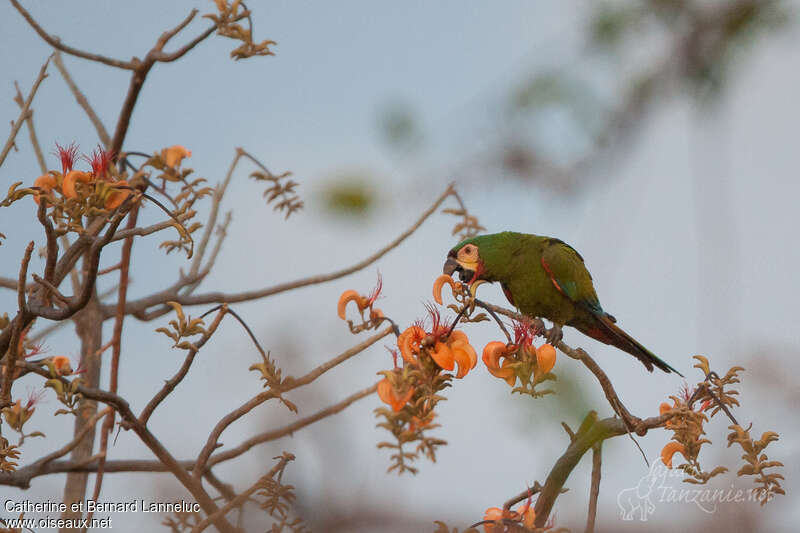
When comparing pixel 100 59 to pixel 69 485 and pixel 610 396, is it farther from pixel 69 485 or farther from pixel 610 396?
pixel 610 396

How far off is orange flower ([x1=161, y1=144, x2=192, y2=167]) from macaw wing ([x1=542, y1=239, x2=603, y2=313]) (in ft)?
7.29

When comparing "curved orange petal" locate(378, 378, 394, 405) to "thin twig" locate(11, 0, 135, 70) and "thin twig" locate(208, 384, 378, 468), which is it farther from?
"thin twig" locate(11, 0, 135, 70)

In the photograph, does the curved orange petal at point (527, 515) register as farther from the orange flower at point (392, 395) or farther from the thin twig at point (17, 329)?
the thin twig at point (17, 329)

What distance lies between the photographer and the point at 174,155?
1888mm

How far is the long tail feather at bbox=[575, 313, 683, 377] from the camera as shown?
333cm

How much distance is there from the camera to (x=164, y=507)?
7.09ft

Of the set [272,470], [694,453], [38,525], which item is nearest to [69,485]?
[38,525]

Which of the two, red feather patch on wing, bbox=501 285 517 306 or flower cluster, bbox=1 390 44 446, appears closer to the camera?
flower cluster, bbox=1 390 44 446

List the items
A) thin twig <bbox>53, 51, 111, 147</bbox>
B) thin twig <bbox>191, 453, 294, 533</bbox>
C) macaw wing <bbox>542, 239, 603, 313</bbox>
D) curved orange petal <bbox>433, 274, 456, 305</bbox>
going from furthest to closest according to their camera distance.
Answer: macaw wing <bbox>542, 239, 603, 313</bbox> < thin twig <bbox>53, 51, 111, 147</bbox> < curved orange petal <bbox>433, 274, 456, 305</bbox> < thin twig <bbox>191, 453, 294, 533</bbox>

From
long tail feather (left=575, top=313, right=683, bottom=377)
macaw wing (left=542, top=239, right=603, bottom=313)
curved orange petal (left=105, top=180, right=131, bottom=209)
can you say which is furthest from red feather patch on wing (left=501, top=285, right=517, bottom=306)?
curved orange petal (left=105, top=180, right=131, bottom=209)

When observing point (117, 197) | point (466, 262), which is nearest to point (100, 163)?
point (117, 197)

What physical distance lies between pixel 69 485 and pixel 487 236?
209 centimetres

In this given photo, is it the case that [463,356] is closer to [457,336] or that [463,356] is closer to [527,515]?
[457,336]

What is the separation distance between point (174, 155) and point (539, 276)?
224cm
